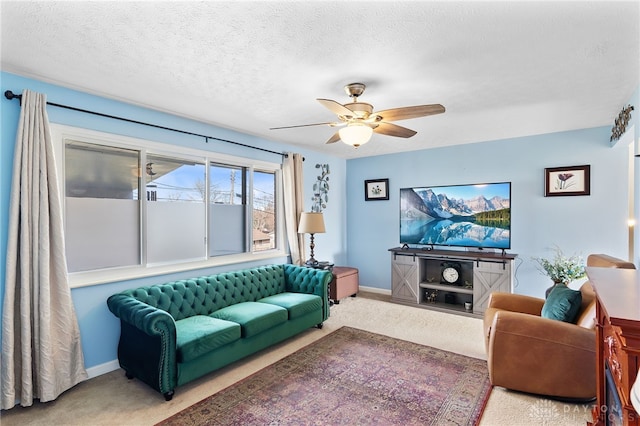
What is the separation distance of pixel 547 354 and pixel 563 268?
1942 millimetres

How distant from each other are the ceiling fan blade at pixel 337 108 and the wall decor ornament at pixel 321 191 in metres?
3.01

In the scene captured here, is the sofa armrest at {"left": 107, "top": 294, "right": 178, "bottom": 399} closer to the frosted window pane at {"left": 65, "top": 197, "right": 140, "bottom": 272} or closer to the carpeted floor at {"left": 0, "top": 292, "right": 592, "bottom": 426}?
the carpeted floor at {"left": 0, "top": 292, "right": 592, "bottom": 426}

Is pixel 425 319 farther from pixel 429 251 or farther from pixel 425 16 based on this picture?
pixel 425 16

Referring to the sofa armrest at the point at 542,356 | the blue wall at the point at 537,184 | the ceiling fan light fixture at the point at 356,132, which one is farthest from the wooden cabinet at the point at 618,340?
the blue wall at the point at 537,184

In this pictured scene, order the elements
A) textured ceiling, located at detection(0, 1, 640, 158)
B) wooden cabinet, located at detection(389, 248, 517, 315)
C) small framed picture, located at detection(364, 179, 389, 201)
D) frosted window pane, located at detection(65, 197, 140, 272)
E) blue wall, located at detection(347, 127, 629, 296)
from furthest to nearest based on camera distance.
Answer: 1. small framed picture, located at detection(364, 179, 389, 201)
2. wooden cabinet, located at detection(389, 248, 517, 315)
3. blue wall, located at detection(347, 127, 629, 296)
4. frosted window pane, located at detection(65, 197, 140, 272)
5. textured ceiling, located at detection(0, 1, 640, 158)

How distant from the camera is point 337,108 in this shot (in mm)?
2473

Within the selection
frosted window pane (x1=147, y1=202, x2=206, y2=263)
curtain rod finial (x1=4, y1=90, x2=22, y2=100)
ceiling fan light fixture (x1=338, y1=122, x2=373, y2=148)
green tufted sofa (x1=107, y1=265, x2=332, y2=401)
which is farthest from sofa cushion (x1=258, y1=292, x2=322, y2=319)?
curtain rod finial (x1=4, y1=90, x2=22, y2=100)

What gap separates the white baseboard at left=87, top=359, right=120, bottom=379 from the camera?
291cm

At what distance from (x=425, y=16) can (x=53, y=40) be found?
7.26 ft

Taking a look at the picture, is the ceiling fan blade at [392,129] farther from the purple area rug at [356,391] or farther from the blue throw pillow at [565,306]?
the purple area rug at [356,391]

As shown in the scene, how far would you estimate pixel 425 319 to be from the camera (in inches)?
175

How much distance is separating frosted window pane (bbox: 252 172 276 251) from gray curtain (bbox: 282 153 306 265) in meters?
0.21

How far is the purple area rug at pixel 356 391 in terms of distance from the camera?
235cm

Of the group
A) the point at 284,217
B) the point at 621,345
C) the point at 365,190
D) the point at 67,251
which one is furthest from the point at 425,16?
the point at 365,190
